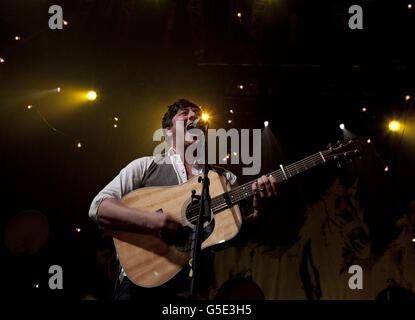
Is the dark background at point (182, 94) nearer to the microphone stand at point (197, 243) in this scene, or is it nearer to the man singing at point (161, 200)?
the man singing at point (161, 200)

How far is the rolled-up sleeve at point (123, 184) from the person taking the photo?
255cm

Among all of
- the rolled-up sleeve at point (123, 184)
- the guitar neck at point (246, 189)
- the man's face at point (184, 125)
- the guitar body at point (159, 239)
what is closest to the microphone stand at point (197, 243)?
the guitar body at point (159, 239)

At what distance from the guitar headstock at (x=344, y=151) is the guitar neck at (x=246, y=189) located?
7 centimetres

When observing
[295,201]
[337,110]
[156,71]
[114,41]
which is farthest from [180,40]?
[295,201]

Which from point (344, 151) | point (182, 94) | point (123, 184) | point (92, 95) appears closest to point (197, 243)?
point (123, 184)

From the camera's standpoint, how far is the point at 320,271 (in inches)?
229

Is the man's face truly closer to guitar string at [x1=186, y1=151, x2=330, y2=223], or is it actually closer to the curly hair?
the curly hair

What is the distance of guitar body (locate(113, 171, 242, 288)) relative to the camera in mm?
2282

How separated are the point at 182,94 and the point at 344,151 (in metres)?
4.22

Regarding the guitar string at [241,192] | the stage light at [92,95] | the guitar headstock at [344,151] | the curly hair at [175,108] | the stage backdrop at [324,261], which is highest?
the stage light at [92,95]

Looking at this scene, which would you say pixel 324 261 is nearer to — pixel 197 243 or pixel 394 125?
pixel 394 125

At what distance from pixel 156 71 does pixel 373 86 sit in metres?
4.52

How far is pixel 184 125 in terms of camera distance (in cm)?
344
